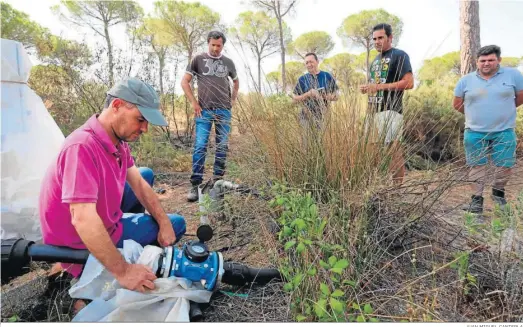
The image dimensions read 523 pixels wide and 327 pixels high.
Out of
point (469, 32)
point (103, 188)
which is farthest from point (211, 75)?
point (469, 32)

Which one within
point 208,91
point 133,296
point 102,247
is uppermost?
point 208,91

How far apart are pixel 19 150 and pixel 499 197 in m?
3.16

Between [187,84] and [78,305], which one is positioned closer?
[78,305]

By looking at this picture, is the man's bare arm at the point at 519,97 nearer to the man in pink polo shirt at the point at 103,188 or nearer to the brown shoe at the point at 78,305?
the man in pink polo shirt at the point at 103,188

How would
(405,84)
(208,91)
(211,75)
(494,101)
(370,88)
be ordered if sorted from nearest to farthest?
(370,88), (405,84), (494,101), (208,91), (211,75)

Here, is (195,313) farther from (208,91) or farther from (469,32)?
(469,32)

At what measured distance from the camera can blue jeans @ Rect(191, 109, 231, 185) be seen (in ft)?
9.73

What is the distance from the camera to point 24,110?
7.80ft

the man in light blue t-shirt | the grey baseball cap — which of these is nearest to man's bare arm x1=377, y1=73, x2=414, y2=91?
the man in light blue t-shirt

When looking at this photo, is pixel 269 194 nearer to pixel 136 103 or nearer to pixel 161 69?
pixel 136 103

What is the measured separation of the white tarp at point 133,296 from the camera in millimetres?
1514

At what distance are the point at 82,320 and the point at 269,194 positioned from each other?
3.81ft

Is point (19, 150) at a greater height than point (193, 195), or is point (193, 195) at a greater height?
point (19, 150)

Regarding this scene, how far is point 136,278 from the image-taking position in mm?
1535
